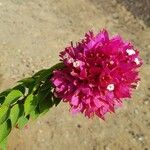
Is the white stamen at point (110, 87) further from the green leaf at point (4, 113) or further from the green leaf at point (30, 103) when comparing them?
the green leaf at point (4, 113)

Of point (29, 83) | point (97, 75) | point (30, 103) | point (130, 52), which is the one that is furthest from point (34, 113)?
point (130, 52)

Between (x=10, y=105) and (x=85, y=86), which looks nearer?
(x=85, y=86)

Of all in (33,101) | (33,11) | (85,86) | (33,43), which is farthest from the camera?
(33,11)

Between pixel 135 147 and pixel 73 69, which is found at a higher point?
pixel 73 69

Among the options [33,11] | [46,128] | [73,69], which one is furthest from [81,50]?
[33,11]

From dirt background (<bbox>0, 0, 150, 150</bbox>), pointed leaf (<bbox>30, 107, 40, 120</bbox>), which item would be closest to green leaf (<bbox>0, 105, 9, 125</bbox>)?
pointed leaf (<bbox>30, 107, 40, 120</bbox>)

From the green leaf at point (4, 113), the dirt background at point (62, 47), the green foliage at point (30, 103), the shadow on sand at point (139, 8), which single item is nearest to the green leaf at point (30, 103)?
the green foliage at point (30, 103)

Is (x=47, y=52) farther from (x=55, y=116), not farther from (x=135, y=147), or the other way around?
(x=135, y=147)
